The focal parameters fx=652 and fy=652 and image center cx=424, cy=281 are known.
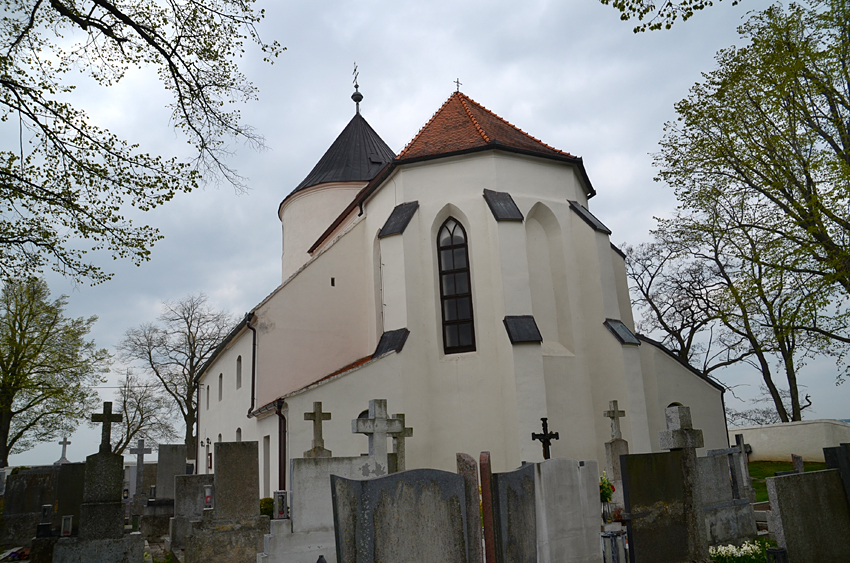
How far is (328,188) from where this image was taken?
26125 millimetres

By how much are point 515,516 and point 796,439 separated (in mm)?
21852

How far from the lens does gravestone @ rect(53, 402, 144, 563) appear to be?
7.53 metres

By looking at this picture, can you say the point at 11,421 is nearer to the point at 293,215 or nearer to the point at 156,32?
the point at 293,215

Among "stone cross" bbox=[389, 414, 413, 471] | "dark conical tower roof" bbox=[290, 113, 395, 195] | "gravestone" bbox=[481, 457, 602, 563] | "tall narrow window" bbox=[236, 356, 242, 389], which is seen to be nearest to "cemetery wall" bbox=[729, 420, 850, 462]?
"dark conical tower roof" bbox=[290, 113, 395, 195]

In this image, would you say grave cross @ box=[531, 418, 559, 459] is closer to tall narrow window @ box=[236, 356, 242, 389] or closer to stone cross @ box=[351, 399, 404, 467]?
stone cross @ box=[351, 399, 404, 467]

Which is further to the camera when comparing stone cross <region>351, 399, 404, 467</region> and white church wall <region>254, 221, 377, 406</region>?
white church wall <region>254, 221, 377, 406</region>

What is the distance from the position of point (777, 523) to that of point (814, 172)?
415 inches

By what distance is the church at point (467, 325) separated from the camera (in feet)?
44.5

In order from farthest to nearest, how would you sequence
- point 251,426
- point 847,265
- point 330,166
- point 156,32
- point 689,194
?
point 330,166 → point 251,426 → point 689,194 → point 847,265 → point 156,32

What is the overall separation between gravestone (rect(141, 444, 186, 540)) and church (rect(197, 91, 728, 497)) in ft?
6.76

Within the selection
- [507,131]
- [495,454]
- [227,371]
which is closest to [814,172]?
[507,131]

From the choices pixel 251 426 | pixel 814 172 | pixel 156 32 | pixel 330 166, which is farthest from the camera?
pixel 330 166

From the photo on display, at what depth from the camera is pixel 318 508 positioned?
334 inches

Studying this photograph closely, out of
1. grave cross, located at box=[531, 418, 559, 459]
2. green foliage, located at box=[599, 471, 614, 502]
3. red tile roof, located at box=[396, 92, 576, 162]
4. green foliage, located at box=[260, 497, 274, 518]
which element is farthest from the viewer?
red tile roof, located at box=[396, 92, 576, 162]
